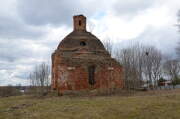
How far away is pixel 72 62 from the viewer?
2373 cm

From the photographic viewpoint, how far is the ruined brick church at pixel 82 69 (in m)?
23.5

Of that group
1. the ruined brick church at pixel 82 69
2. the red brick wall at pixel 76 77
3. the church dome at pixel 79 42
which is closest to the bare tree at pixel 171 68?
the church dome at pixel 79 42

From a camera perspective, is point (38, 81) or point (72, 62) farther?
point (38, 81)

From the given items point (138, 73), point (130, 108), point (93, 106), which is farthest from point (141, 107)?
point (138, 73)

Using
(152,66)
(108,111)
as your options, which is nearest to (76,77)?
(108,111)

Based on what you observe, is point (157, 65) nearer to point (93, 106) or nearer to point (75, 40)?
point (75, 40)

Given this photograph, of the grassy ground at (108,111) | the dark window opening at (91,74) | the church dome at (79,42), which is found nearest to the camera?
the grassy ground at (108,111)

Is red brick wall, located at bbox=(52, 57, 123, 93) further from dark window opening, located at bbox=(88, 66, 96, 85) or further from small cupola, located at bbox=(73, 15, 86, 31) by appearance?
small cupola, located at bbox=(73, 15, 86, 31)

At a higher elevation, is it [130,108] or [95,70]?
[95,70]

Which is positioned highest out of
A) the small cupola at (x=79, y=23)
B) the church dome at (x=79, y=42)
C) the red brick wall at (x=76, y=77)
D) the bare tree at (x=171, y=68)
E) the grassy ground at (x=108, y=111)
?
the small cupola at (x=79, y=23)

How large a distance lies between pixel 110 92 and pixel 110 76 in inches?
127

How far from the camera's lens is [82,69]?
23.7 meters

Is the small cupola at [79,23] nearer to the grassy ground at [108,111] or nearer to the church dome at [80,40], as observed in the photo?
the church dome at [80,40]

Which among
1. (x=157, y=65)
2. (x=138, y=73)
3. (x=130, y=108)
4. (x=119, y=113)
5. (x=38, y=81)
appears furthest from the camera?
(x=38, y=81)
